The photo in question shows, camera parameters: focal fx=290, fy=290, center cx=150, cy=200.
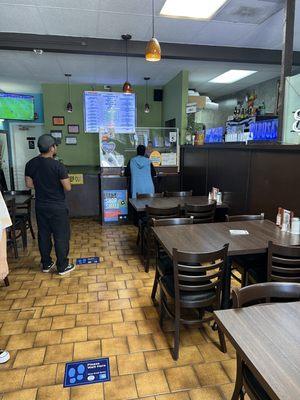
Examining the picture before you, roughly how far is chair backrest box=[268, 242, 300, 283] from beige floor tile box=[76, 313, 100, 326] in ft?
4.79

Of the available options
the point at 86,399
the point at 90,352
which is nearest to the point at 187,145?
the point at 90,352

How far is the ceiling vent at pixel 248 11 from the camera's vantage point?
3.09 meters

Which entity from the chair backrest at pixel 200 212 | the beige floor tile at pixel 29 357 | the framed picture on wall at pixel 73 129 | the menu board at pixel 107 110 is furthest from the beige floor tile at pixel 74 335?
the framed picture on wall at pixel 73 129

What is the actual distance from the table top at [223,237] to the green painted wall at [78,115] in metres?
5.61

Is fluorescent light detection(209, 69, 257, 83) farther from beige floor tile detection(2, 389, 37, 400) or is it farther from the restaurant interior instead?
beige floor tile detection(2, 389, 37, 400)

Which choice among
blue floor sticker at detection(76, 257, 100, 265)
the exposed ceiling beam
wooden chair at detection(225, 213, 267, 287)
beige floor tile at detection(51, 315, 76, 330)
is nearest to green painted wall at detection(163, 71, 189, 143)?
the exposed ceiling beam

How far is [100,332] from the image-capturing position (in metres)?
2.32

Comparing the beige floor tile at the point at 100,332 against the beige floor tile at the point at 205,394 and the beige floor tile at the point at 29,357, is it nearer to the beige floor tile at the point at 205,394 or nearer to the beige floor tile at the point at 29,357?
the beige floor tile at the point at 29,357

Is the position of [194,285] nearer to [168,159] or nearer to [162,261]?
[162,261]

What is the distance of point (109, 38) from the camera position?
4082 millimetres

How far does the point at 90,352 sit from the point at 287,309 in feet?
4.70

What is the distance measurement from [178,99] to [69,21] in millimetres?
2943

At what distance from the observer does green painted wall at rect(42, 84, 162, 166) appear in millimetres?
7320

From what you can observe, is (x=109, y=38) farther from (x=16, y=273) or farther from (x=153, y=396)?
(x=153, y=396)
